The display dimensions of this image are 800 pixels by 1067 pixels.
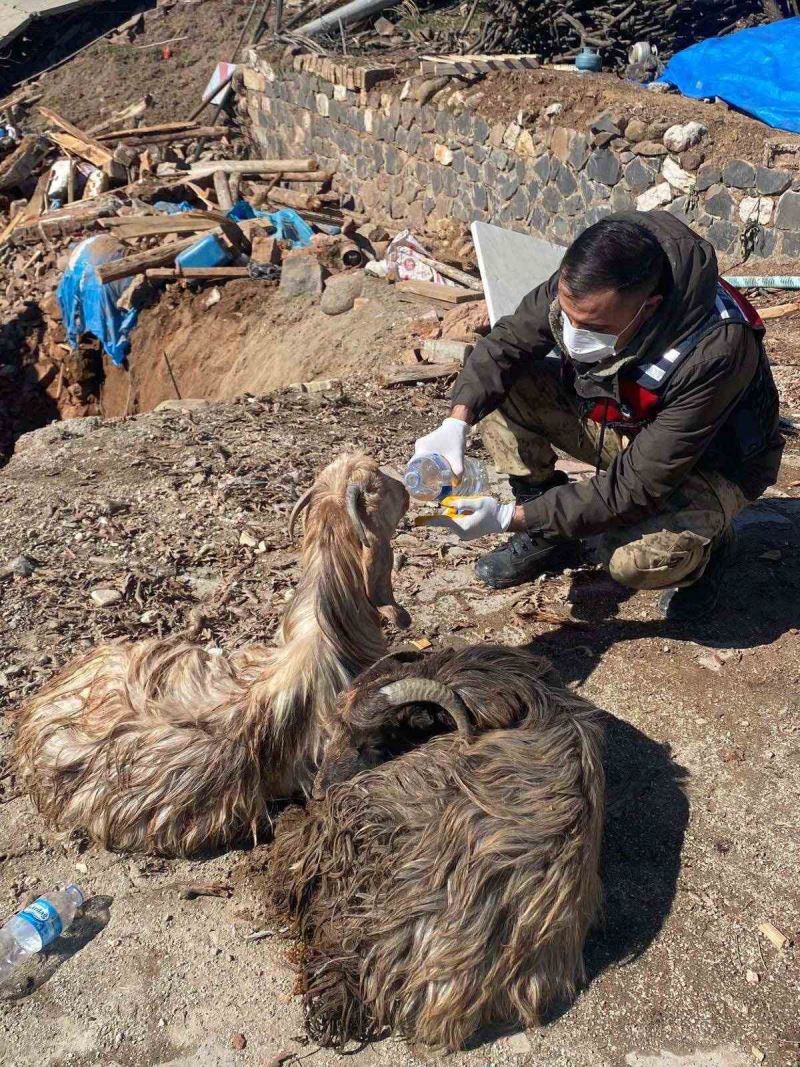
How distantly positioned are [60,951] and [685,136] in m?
9.27

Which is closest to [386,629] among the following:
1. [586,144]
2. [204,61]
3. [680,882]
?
[680,882]

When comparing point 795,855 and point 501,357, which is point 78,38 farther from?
point 795,855

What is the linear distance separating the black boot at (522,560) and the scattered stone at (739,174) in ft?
19.1

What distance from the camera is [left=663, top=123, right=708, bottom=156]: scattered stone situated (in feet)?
32.3

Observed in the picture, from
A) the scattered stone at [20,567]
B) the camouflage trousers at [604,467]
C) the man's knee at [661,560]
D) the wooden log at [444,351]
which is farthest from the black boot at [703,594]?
the wooden log at [444,351]

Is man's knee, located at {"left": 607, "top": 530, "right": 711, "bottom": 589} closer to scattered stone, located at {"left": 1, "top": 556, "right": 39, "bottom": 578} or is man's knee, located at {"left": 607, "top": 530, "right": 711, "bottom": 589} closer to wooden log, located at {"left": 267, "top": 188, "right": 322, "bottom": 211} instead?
scattered stone, located at {"left": 1, "top": 556, "right": 39, "bottom": 578}

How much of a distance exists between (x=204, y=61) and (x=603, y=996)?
18.8m

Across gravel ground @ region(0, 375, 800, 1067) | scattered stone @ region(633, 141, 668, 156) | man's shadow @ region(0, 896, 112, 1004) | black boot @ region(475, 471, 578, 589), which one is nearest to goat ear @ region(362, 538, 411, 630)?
gravel ground @ region(0, 375, 800, 1067)

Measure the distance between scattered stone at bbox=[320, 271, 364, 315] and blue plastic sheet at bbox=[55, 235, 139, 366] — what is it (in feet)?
8.17

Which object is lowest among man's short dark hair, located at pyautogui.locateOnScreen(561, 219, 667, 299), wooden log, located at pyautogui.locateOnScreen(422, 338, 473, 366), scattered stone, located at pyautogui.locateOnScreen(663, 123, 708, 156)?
scattered stone, located at pyautogui.locateOnScreen(663, 123, 708, 156)

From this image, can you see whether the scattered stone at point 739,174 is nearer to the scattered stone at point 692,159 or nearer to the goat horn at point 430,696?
the scattered stone at point 692,159

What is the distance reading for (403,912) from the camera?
2.88m

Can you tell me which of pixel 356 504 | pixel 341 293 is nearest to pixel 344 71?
pixel 341 293

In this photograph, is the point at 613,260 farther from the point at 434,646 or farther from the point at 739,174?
the point at 739,174
